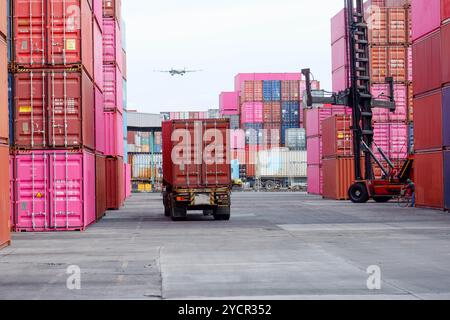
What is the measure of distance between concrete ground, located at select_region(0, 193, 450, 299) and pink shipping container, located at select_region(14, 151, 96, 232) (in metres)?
0.95

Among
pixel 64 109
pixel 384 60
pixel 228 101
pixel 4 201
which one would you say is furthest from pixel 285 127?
pixel 4 201

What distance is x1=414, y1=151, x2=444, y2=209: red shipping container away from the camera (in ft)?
103

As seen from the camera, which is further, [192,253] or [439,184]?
[439,184]

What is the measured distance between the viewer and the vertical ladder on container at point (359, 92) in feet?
139

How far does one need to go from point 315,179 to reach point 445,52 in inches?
1135

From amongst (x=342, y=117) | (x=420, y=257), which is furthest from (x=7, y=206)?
(x=342, y=117)

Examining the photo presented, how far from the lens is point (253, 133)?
85312 millimetres

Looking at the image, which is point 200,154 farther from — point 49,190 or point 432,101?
point 432,101

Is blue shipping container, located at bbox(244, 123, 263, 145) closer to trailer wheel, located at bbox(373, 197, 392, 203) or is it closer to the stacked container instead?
the stacked container

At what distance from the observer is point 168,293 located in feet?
35.8
